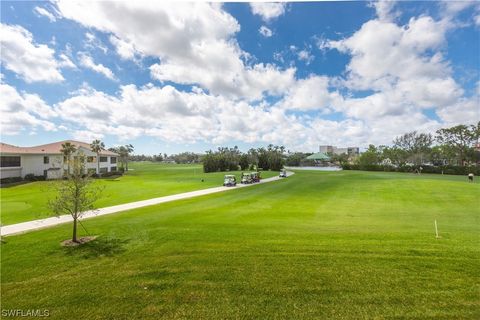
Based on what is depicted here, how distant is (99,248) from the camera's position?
9398mm

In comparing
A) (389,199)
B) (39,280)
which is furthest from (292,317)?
(389,199)

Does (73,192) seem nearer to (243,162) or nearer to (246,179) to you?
(246,179)

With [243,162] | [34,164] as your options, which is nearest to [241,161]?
[243,162]

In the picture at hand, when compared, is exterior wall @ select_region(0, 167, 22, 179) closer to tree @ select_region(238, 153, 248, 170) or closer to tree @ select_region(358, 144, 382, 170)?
tree @ select_region(238, 153, 248, 170)

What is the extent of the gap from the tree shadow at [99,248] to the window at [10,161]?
44.8 m

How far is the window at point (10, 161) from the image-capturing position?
130ft

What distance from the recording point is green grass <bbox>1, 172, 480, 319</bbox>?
520 cm

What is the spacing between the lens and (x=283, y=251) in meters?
8.31

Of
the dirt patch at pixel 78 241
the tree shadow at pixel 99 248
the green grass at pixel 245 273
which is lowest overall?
the dirt patch at pixel 78 241

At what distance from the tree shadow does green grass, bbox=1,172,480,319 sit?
0.05 metres

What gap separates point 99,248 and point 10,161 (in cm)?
4736

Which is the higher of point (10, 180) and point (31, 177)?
point (31, 177)

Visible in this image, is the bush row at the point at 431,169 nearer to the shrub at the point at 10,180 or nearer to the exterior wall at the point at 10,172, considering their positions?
the shrub at the point at 10,180

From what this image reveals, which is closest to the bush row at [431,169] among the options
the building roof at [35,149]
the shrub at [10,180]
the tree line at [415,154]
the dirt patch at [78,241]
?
the tree line at [415,154]
